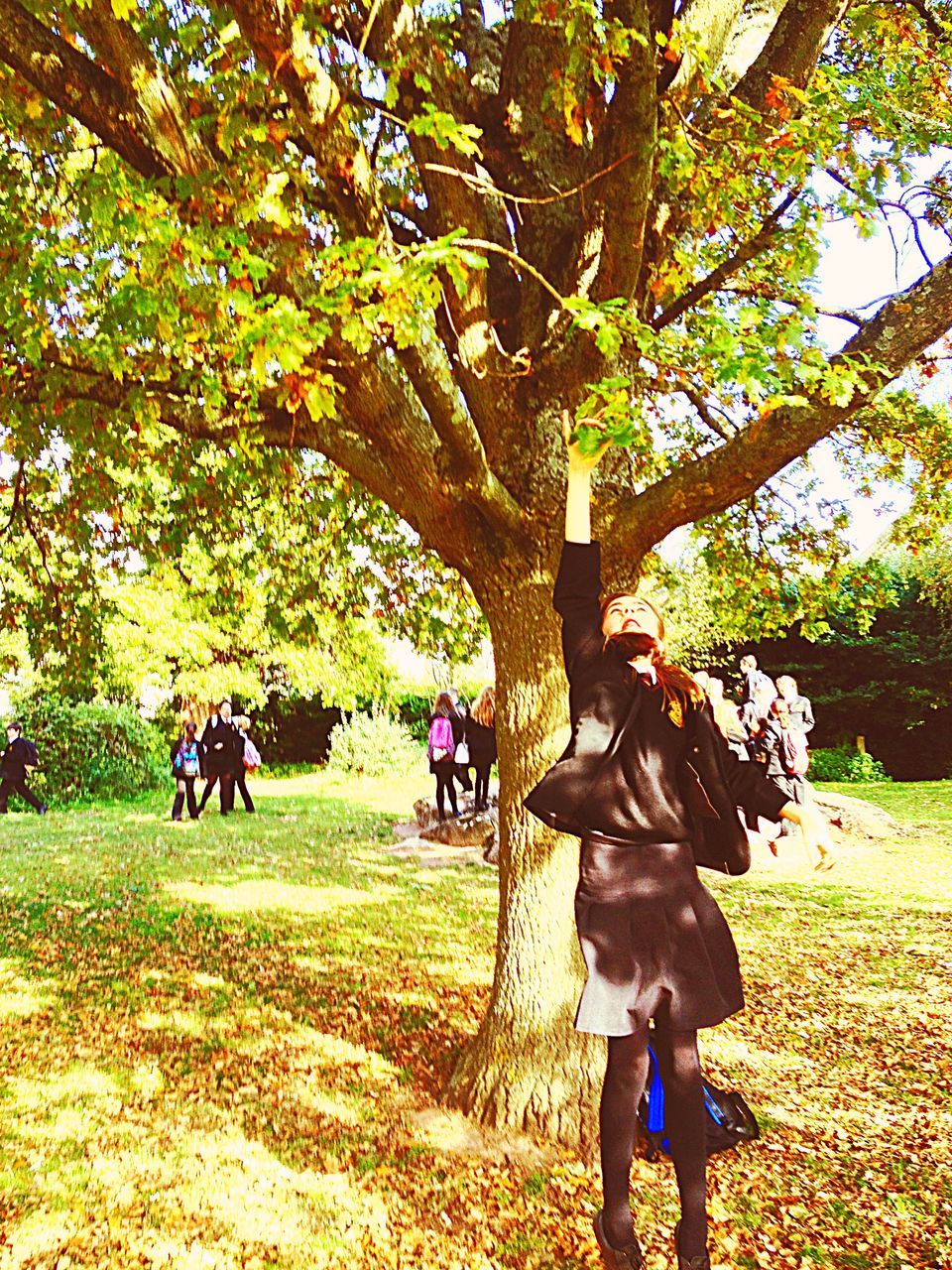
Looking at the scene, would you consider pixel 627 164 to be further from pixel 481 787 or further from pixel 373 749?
pixel 373 749

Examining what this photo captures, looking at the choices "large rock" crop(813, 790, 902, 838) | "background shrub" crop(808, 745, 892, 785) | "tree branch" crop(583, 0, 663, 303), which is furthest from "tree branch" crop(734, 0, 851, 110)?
"background shrub" crop(808, 745, 892, 785)

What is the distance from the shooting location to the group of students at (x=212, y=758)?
613 inches

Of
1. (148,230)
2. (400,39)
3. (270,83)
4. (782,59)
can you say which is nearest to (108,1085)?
(148,230)

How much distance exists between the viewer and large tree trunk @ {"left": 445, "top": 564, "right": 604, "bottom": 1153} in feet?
14.8

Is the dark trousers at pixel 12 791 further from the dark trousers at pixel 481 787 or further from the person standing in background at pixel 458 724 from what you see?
the dark trousers at pixel 481 787

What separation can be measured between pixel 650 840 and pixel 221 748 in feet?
45.5

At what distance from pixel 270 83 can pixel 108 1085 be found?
5.31 metres

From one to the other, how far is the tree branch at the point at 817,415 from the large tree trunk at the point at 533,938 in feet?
3.18

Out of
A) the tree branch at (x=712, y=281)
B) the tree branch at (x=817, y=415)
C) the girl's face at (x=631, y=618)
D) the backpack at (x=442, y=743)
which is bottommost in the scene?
the backpack at (x=442, y=743)

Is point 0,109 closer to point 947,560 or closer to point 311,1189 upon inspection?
point 311,1189

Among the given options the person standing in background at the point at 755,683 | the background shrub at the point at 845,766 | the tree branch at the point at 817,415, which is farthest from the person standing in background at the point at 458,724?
the tree branch at the point at 817,415

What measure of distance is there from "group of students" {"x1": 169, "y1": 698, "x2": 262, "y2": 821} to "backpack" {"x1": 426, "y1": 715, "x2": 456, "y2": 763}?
3.70 metres

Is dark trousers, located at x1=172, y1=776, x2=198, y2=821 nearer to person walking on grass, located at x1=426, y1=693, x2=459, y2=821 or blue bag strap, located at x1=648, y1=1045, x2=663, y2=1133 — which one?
person walking on grass, located at x1=426, y1=693, x2=459, y2=821

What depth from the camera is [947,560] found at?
19234mm
